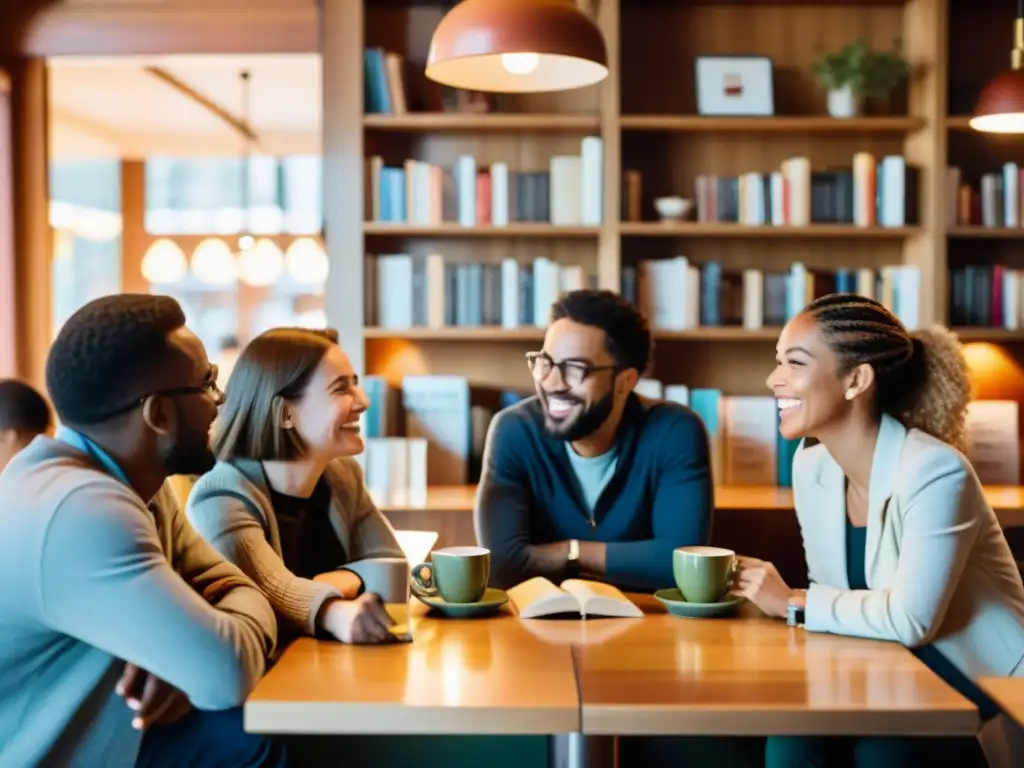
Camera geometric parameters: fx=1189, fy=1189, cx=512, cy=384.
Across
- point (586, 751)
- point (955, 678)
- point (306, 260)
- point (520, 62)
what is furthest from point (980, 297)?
point (306, 260)

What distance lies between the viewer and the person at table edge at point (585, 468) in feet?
8.64

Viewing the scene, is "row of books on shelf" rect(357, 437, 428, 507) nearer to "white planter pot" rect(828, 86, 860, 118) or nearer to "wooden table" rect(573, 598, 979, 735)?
"white planter pot" rect(828, 86, 860, 118)

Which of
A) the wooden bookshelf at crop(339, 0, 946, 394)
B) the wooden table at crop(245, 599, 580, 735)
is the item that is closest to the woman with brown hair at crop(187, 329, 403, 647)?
the wooden table at crop(245, 599, 580, 735)

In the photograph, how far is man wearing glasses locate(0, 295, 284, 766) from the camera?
1.54m

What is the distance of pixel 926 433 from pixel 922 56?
2.80m

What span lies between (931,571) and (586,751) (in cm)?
63

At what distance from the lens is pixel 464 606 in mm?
1934

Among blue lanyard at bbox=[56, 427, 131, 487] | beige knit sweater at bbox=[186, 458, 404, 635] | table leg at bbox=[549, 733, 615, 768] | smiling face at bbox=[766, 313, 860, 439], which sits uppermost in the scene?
smiling face at bbox=[766, 313, 860, 439]

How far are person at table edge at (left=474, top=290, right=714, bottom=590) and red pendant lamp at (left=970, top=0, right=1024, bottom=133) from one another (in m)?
1.56

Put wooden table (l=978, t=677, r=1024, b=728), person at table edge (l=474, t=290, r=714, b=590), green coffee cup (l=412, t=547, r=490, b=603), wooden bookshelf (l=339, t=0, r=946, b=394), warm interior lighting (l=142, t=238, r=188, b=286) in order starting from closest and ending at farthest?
wooden table (l=978, t=677, r=1024, b=728)
green coffee cup (l=412, t=547, r=490, b=603)
person at table edge (l=474, t=290, r=714, b=590)
wooden bookshelf (l=339, t=0, r=946, b=394)
warm interior lighting (l=142, t=238, r=188, b=286)

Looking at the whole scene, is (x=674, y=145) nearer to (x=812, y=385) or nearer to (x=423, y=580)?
(x=812, y=385)

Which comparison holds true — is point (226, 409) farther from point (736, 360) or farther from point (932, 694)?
point (736, 360)

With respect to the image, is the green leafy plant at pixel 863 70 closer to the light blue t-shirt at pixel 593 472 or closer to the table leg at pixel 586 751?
the light blue t-shirt at pixel 593 472

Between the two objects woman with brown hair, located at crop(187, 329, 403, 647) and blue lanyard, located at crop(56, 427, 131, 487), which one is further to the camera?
woman with brown hair, located at crop(187, 329, 403, 647)
